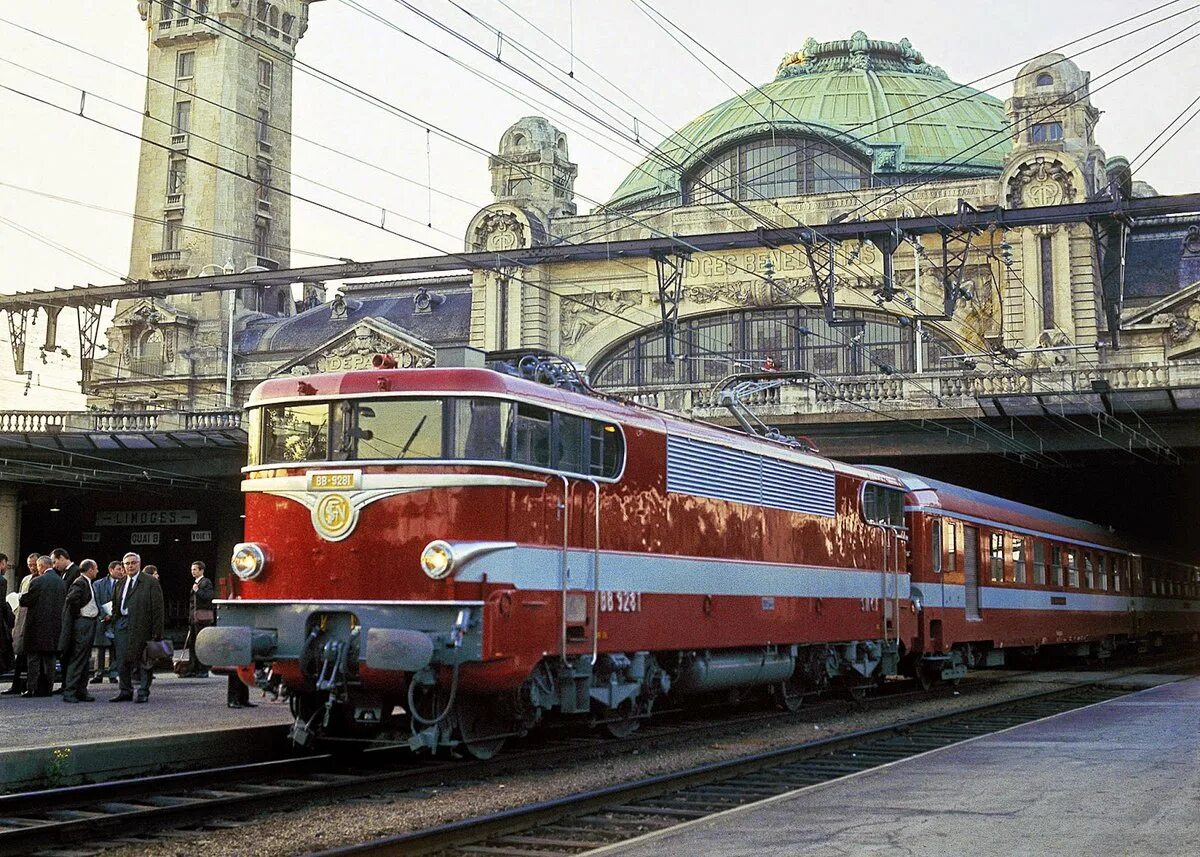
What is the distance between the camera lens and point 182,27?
265ft

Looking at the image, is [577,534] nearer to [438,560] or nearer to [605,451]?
[605,451]

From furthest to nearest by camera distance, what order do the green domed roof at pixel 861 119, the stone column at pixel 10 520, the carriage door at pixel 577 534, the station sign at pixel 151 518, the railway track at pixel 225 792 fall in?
the green domed roof at pixel 861 119
the station sign at pixel 151 518
the stone column at pixel 10 520
the carriage door at pixel 577 534
the railway track at pixel 225 792

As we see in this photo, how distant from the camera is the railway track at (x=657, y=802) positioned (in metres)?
10.3

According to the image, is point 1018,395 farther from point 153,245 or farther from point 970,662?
point 153,245

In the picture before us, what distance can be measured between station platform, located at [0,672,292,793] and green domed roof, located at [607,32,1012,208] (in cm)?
5272

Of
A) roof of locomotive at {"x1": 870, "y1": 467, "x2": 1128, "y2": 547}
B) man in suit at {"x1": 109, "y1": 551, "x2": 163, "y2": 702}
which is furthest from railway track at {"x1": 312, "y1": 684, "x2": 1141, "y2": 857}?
man in suit at {"x1": 109, "y1": 551, "x2": 163, "y2": 702}

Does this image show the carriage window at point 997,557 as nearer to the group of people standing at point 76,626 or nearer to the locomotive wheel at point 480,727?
the locomotive wheel at point 480,727

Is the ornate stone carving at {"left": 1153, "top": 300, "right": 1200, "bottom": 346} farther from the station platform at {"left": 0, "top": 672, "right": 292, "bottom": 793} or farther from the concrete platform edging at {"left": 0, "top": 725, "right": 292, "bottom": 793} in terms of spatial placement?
the concrete platform edging at {"left": 0, "top": 725, "right": 292, "bottom": 793}

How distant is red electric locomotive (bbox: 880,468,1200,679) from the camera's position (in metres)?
24.9

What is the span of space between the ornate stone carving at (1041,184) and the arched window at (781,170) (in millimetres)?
9874

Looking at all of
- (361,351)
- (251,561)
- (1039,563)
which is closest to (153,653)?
(251,561)

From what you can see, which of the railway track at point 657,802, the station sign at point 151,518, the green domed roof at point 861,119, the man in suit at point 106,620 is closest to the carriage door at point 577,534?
the railway track at point 657,802

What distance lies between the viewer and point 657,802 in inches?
490

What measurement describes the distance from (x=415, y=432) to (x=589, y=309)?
52.9m
